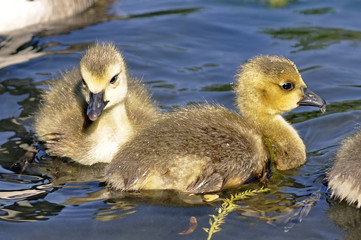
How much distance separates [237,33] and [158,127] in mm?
3940

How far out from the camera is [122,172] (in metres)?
4.77

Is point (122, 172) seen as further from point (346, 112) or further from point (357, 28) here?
point (357, 28)

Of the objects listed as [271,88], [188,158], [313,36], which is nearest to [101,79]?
[188,158]

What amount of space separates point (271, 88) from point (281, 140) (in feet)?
1.37

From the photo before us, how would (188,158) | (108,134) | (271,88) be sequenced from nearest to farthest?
(188,158)
(271,88)
(108,134)

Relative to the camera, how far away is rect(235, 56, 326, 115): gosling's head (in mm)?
5285

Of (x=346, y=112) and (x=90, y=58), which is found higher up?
(x=90, y=58)

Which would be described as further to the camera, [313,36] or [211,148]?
[313,36]

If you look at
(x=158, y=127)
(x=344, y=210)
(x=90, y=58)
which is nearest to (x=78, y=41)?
(x=90, y=58)

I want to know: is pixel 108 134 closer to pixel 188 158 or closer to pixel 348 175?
→ pixel 188 158

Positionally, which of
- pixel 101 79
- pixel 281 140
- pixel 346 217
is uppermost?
pixel 101 79

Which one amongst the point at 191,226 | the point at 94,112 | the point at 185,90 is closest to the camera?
the point at 191,226

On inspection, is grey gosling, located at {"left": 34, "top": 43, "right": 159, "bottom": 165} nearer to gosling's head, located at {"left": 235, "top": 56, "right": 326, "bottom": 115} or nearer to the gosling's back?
the gosling's back

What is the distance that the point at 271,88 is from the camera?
532 centimetres
